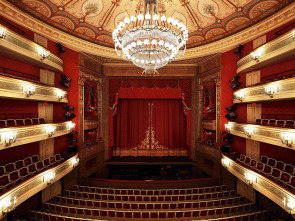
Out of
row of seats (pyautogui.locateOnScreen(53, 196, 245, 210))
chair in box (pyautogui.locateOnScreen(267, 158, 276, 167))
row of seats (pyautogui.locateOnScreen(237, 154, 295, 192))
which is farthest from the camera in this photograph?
chair in box (pyautogui.locateOnScreen(267, 158, 276, 167))

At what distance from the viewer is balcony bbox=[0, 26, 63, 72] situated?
16.9 ft

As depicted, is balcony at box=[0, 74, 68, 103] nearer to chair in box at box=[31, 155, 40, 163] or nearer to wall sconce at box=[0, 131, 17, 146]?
wall sconce at box=[0, 131, 17, 146]

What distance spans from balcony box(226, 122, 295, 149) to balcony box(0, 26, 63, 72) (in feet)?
27.8

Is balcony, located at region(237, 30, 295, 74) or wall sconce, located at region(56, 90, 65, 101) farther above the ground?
balcony, located at region(237, 30, 295, 74)

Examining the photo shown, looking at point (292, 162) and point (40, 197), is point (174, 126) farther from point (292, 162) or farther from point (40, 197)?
point (40, 197)

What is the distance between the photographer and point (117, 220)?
5.27 m

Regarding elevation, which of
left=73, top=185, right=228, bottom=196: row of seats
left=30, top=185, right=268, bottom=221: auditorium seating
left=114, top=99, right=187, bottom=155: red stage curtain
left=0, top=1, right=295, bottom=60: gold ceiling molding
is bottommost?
left=73, top=185, right=228, bottom=196: row of seats

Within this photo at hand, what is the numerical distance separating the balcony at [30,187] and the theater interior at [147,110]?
4 cm

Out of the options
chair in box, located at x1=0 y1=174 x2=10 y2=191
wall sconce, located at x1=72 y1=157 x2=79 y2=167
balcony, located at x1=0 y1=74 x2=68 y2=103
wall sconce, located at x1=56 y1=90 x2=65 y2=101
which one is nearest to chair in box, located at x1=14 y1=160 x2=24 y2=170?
chair in box, located at x1=0 y1=174 x2=10 y2=191

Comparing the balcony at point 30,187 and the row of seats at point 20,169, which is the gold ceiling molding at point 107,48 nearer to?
the row of seats at point 20,169

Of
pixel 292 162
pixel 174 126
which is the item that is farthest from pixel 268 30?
pixel 174 126

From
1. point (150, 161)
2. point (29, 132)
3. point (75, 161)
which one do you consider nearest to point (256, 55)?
point (150, 161)

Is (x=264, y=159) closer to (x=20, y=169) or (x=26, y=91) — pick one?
(x=20, y=169)

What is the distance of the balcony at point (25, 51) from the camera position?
5145 mm
